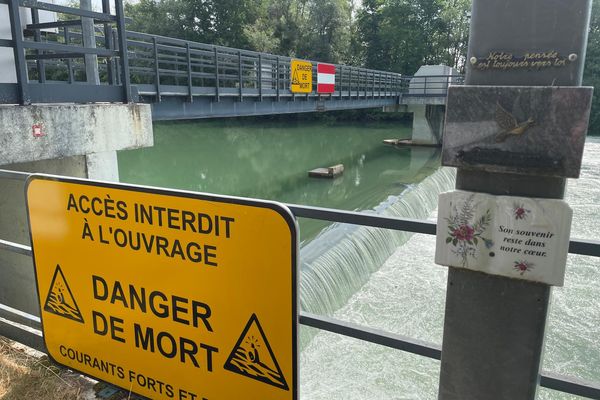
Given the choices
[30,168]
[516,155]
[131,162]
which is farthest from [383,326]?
[131,162]

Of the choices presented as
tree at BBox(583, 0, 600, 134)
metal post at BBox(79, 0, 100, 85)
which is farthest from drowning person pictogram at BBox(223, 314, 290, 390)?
tree at BBox(583, 0, 600, 134)

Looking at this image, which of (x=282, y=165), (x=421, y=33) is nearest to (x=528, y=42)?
(x=282, y=165)

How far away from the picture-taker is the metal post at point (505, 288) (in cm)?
137

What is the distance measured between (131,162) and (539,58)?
2321 centimetres

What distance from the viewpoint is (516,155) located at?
1436 mm

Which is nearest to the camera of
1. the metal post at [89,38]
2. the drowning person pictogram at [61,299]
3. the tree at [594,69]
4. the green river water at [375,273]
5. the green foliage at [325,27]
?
the drowning person pictogram at [61,299]

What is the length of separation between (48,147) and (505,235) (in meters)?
4.49

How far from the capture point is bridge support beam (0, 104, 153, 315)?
176 inches

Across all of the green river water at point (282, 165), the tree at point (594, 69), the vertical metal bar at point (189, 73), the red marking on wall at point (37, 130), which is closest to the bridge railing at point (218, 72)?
the vertical metal bar at point (189, 73)

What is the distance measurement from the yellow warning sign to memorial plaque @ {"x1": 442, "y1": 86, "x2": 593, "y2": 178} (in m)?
15.8

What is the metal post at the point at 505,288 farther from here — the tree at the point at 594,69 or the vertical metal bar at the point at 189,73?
the tree at the point at 594,69

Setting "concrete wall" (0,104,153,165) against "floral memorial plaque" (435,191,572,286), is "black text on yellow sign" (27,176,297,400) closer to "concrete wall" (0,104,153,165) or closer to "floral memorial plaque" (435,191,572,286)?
"floral memorial plaque" (435,191,572,286)

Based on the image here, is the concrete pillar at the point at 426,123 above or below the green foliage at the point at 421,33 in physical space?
below

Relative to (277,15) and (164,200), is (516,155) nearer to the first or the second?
(164,200)
